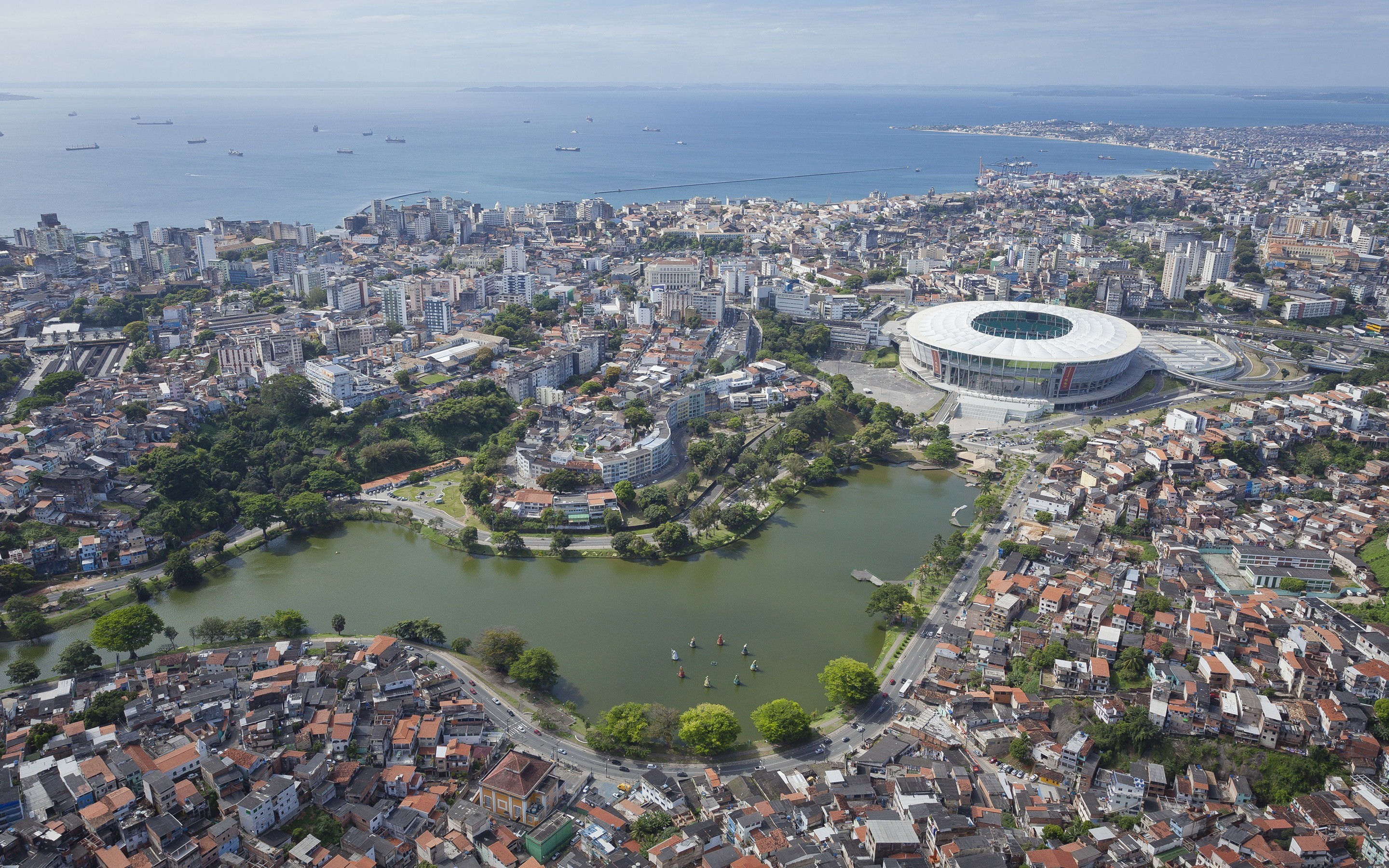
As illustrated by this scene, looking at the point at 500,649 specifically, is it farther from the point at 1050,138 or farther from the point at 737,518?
the point at 1050,138

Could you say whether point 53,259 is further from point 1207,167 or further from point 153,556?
point 1207,167

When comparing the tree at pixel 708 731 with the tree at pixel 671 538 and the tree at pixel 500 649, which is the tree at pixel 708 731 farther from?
the tree at pixel 671 538

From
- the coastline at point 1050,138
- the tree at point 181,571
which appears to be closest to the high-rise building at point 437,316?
the tree at point 181,571

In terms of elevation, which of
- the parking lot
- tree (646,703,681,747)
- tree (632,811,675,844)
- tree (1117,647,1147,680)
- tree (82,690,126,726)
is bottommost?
tree (632,811,675,844)

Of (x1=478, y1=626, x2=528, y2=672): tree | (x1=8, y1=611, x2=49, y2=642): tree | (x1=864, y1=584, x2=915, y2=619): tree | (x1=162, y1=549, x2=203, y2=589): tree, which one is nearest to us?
(x1=478, y1=626, x2=528, y2=672): tree

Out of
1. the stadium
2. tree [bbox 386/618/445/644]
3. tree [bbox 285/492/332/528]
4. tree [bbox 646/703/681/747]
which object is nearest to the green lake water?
tree [bbox 285/492/332/528]

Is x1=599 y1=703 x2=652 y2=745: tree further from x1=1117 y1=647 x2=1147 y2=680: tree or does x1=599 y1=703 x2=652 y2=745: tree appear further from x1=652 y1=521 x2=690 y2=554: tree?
x1=1117 y1=647 x2=1147 y2=680: tree
